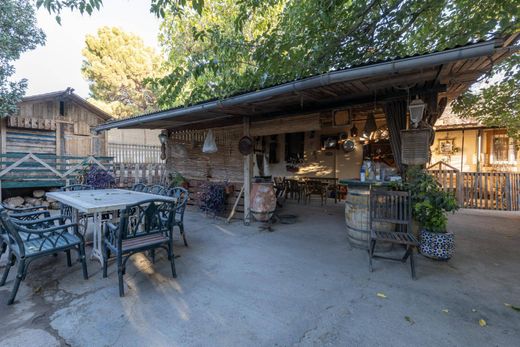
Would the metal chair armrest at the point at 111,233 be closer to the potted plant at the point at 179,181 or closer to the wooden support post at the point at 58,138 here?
the potted plant at the point at 179,181

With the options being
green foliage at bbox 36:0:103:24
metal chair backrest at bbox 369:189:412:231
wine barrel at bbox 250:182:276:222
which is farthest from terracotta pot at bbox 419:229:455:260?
green foliage at bbox 36:0:103:24

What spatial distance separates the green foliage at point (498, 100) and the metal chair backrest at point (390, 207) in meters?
4.57

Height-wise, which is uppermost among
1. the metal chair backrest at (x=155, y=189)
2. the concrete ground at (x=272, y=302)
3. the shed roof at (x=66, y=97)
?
the shed roof at (x=66, y=97)

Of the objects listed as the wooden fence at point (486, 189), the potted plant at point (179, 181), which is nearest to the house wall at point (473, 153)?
the wooden fence at point (486, 189)

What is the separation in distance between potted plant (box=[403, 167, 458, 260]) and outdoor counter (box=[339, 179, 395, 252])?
38 cm

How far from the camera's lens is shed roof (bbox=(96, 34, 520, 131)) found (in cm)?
236

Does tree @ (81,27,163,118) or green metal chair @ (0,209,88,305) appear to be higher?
tree @ (81,27,163,118)

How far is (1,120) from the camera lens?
7.54 meters

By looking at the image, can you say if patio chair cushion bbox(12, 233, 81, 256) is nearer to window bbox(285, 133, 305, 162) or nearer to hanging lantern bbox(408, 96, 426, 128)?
hanging lantern bbox(408, 96, 426, 128)

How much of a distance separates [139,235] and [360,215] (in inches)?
117

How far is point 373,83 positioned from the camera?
327 centimetres

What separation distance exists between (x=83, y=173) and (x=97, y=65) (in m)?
10.1

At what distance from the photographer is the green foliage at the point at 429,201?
10.4 ft

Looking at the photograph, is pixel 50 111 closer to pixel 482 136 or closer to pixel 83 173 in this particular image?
pixel 83 173
